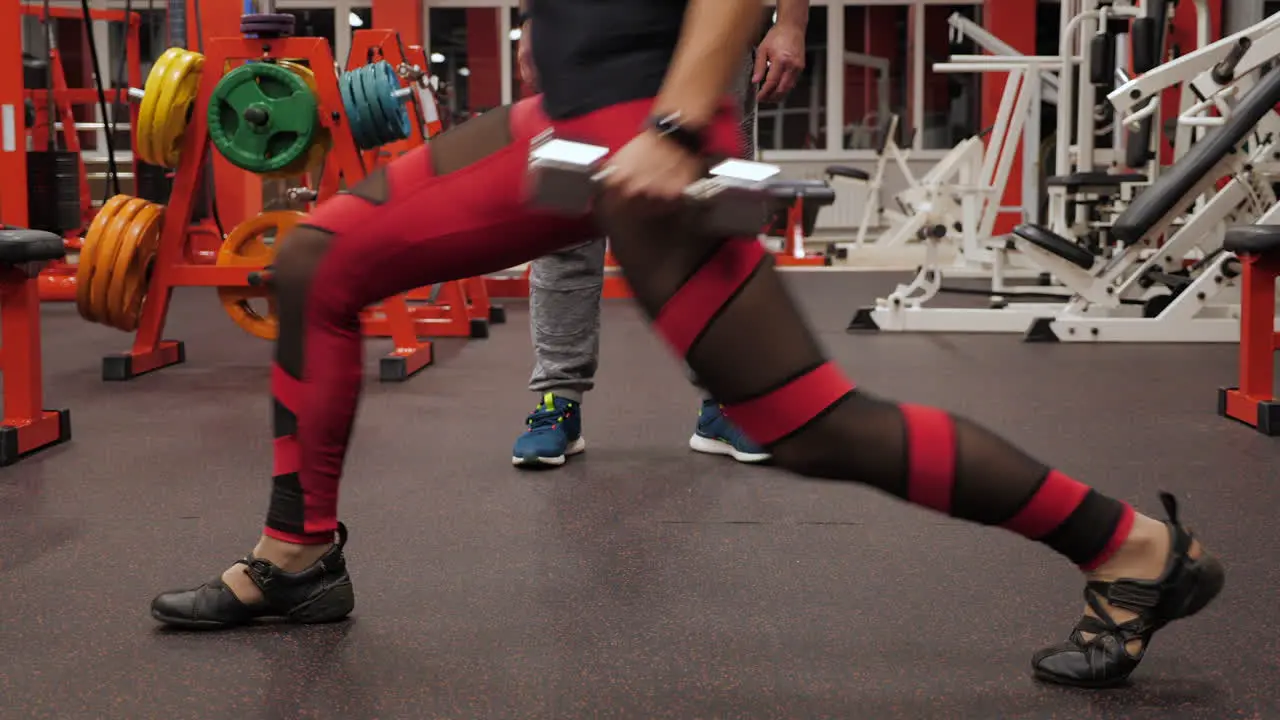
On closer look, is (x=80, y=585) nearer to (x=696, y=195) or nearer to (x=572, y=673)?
(x=572, y=673)

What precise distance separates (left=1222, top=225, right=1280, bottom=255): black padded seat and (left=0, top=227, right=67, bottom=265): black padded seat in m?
2.35

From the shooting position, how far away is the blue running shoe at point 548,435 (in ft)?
7.95

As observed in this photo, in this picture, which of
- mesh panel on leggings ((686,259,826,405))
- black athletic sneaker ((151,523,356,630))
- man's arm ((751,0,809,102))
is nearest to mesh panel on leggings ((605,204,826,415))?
mesh panel on leggings ((686,259,826,405))

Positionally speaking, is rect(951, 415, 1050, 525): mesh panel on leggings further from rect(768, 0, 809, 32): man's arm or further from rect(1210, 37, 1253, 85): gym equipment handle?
rect(1210, 37, 1253, 85): gym equipment handle

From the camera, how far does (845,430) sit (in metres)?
1.14

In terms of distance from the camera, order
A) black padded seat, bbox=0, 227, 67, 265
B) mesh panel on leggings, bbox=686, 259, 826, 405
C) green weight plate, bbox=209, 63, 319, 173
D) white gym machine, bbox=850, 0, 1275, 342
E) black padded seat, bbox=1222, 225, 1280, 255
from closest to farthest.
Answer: mesh panel on leggings, bbox=686, 259, 826, 405 → black padded seat, bbox=0, 227, 67, 265 → black padded seat, bbox=1222, 225, 1280, 255 → green weight plate, bbox=209, 63, 319, 173 → white gym machine, bbox=850, 0, 1275, 342

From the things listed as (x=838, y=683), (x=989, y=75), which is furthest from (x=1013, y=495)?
(x=989, y=75)

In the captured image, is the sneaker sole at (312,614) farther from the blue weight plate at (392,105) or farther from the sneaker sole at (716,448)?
the blue weight plate at (392,105)

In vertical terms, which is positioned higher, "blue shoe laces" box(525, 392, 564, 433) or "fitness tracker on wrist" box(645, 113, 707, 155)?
"fitness tracker on wrist" box(645, 113, 707, 155)

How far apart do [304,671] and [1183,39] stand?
9.85m

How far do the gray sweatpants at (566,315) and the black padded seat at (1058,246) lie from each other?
2493 millimetres

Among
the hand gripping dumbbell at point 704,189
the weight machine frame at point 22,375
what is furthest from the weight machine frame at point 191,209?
the hand gripping dumbbell at point 704,189

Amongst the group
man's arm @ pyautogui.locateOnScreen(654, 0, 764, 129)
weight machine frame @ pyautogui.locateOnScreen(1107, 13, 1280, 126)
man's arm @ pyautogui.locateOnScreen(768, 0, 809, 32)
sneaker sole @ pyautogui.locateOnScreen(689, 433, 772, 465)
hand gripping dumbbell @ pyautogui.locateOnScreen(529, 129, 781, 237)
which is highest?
weight machine frame @ pyautogui.locateOnScreen(1107, 13, 1280, 126)

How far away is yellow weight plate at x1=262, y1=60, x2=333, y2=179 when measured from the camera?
368 centimetres
